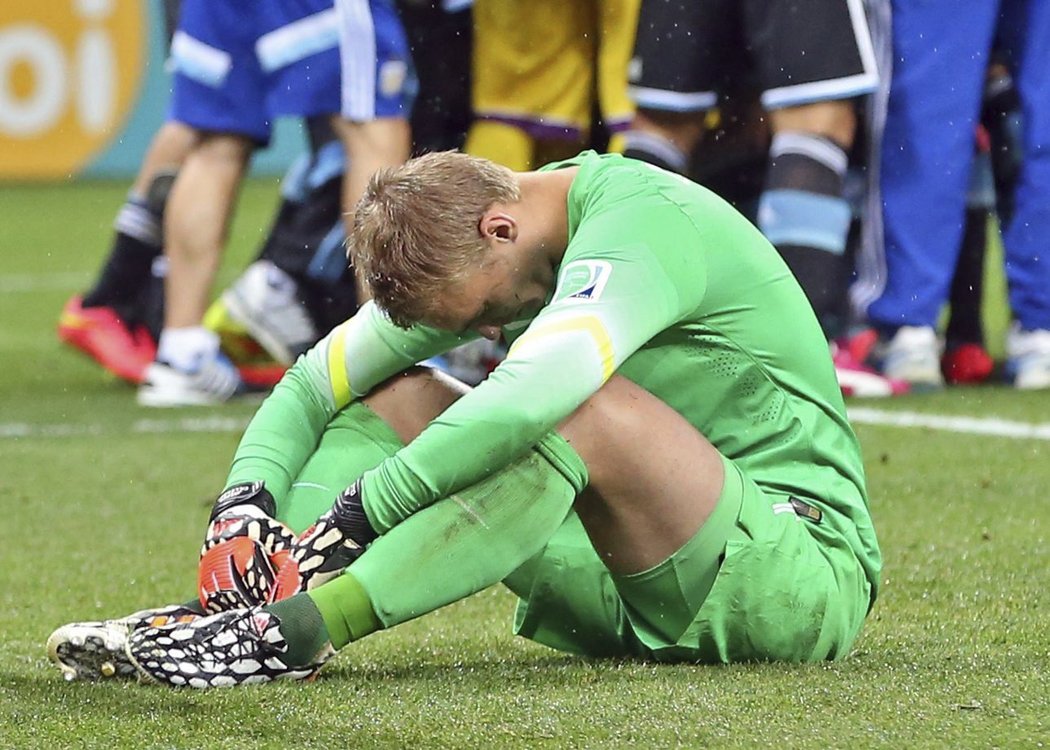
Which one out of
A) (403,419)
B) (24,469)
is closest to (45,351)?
(24,469)

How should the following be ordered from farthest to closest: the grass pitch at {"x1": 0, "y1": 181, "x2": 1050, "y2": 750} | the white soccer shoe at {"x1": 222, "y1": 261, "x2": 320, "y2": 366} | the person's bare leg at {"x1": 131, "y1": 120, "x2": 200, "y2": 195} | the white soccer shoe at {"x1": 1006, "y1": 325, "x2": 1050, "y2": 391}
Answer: the person's bare leg at {"x1": 131, "y1": 120, "x2": 200, "y2": 195}
the white soccer shoe at {"x1": 222, "y1": 261, "x2": 320, "y2": 366}
the white soccer shoe at {"x1": 1006, "y1": 325, "x2": 1050, "y2": 391}
the grass pitch at {"x1": 0, "y1": 181, "x2": 1050, "y2": 750}

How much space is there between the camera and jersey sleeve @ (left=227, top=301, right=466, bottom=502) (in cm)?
319

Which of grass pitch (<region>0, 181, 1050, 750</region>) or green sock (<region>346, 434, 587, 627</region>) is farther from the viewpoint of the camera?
green sock (<region>346, 434, 587, 627</region>)

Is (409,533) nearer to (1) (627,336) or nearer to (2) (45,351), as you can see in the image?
(1) (627,336)

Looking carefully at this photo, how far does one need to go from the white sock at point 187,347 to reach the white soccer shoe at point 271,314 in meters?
0.18

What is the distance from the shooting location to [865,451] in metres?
5.28

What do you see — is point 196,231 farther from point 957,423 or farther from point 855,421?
point 957,423

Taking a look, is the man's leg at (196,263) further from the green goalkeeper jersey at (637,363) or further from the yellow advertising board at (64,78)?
the yellow advertising board at (64,78)

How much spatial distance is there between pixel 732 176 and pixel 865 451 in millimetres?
1642

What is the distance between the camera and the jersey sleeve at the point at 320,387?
319cm

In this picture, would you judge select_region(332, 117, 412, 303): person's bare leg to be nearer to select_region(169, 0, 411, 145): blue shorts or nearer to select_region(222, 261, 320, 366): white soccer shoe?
select_region(169, 0, 411, 145): blue shorts

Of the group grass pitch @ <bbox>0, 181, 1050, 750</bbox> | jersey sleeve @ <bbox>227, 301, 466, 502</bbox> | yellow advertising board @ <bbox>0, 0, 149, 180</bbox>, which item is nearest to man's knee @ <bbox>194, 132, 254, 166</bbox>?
grass pitch @ <bbox>0, 181, 1050, 750</bbox>

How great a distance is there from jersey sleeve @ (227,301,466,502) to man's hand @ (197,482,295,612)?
0.10 meters

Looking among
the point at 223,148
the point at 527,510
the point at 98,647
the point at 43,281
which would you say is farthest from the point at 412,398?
the point at 43,281
